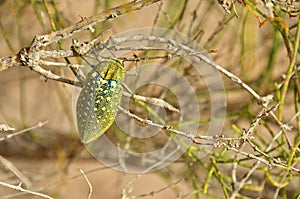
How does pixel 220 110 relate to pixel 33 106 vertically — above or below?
below

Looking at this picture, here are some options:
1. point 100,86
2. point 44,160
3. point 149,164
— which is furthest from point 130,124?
point 100,86

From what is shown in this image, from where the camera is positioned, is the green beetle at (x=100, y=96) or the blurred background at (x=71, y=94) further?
the blurred background at (x=71, y=94)

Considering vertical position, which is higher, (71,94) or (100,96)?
(71,94)

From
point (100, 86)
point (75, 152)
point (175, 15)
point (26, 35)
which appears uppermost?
point (26, 35)

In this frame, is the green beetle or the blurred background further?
the blurred background

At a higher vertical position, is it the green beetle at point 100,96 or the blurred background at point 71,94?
the blurred background at point 71,94

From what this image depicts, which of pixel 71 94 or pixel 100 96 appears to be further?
pixel 71 94

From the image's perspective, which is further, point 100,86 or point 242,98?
point 242,98

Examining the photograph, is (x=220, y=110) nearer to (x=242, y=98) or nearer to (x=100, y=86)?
(x=242, y=98)
